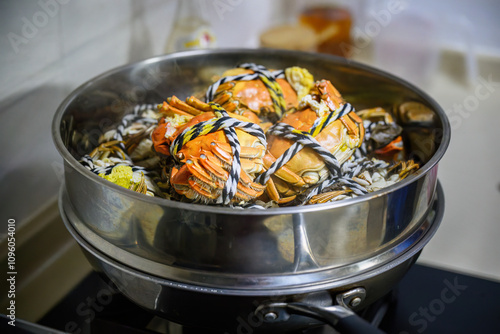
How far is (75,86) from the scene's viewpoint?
0.94 meters

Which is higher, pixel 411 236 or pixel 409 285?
pixel 411 236

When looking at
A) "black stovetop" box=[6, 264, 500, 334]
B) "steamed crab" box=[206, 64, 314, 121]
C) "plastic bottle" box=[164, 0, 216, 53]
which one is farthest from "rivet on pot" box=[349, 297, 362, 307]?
"plastic bottle" box=[164, 0, 216, 53]

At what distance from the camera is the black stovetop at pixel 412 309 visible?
0.65 m

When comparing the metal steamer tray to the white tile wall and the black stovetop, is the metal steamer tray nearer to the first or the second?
the black stovetop

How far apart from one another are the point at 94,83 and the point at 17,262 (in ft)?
1.09

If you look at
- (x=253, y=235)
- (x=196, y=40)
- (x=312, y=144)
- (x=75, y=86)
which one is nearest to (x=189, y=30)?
(x=196, y=40)

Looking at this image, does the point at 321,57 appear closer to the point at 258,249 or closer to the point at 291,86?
the point at 291,86

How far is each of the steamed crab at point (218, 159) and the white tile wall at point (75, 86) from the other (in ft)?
1.21

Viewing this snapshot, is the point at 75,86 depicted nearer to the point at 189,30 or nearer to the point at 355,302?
the point at 189,30

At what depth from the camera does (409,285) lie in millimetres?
731

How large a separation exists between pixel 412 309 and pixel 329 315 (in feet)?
0.85

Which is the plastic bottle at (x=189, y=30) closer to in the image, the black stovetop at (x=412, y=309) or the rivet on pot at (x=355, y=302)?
the black stovetop at (x=412, y=309)

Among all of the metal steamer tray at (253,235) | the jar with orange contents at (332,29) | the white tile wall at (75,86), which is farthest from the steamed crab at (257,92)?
the jar with orange contents at (332,29)

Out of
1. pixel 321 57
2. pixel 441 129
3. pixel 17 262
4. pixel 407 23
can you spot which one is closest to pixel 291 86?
pixel 321 57
